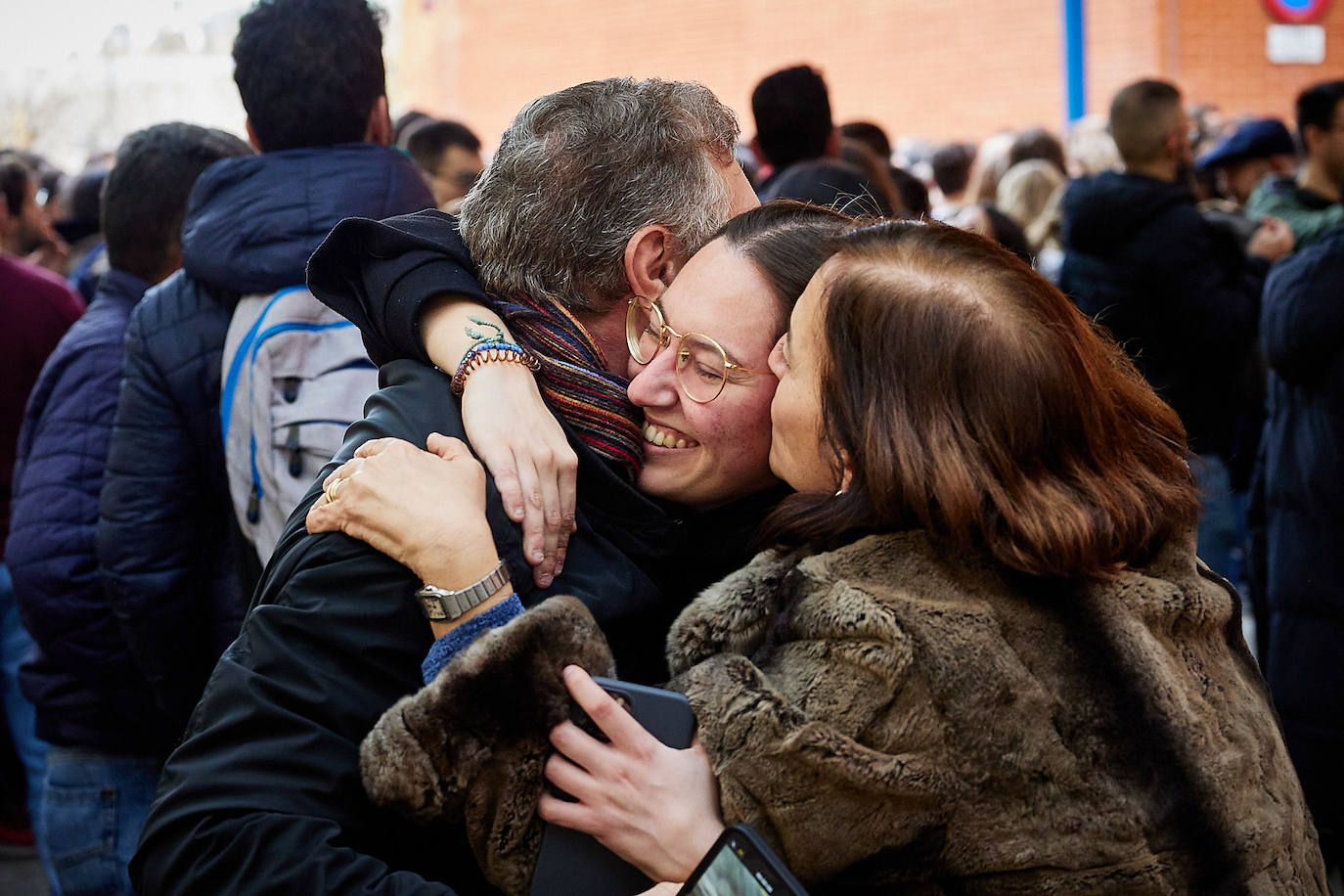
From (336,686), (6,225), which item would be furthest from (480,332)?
(6,225)

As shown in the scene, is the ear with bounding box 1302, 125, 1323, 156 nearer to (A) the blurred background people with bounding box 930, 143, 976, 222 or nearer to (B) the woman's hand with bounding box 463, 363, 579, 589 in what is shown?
(A) the blurred background people with bounding box 930, 143, 976, 222

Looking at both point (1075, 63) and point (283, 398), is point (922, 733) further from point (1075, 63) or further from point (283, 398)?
point (1075, 63)

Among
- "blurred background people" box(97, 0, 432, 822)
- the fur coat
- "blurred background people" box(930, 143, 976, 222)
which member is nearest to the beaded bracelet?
the fur coat

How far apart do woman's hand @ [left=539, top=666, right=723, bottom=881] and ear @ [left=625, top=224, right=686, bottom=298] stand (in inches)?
28.9

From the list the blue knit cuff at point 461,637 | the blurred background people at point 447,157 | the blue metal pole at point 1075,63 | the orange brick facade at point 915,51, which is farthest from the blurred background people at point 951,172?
the orange brick facade at point 915,51

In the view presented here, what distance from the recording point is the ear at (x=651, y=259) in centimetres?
196

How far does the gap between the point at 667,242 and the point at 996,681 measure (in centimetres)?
93

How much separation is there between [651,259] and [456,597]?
68cm

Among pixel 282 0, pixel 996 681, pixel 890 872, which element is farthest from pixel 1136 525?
pixel 282 0

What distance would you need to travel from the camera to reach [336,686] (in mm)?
1584

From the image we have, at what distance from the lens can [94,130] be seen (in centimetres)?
1377

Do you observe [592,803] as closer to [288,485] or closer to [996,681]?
[996,681]

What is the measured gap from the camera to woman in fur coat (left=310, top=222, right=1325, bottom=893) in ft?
4.42

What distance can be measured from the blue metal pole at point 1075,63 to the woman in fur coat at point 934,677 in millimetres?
13493
